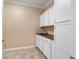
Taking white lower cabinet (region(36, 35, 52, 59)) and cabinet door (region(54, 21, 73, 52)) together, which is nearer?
cabinet door (region(54, 21, 73, 52))

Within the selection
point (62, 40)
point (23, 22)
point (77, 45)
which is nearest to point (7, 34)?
point (23, 22)

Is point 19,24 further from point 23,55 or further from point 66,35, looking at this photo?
point 66,35

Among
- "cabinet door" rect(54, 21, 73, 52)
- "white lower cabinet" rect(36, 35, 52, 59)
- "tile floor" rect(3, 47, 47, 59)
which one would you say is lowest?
"tile floor" rect(3, 47, 47, 59)

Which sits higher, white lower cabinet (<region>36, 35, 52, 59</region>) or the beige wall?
the beige wall

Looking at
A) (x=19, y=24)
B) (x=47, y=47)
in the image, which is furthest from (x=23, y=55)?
(x=19, y=24)

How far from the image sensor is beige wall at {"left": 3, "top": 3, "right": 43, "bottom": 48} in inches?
172

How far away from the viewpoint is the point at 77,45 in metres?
0.63

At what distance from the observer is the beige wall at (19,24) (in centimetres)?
438

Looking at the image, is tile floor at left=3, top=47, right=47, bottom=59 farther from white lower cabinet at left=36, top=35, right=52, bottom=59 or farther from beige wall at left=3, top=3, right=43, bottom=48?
beige wall at left=3, top=3, right=43, bottom=48

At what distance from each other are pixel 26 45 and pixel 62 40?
3.73m

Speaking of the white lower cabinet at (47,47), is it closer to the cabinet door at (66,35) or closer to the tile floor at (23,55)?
the tile floor at (23,55)

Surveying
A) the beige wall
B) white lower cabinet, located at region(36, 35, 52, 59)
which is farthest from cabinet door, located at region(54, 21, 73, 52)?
the beige wall

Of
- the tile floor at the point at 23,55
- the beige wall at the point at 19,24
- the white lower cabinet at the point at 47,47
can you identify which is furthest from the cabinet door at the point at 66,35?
the beige wall at the point at 19,24

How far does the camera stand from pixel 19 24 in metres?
4.74
